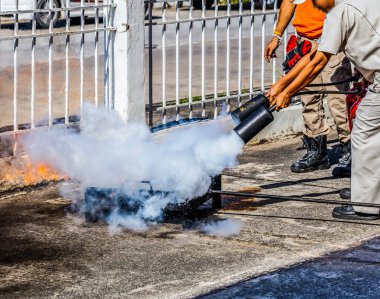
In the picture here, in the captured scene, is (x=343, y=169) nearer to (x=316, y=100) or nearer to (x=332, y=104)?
(x=332, y=104)

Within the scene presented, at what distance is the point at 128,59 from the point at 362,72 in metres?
2.42

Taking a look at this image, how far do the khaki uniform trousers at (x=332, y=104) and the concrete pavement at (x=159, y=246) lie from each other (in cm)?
69

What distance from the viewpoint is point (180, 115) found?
9.93 metres

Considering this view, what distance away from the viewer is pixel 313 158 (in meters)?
9.24

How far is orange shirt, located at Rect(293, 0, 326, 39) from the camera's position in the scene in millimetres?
8789

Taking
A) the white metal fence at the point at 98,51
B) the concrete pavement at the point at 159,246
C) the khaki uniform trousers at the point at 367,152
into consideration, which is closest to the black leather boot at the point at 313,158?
the concrete pavement at the point at 159,246

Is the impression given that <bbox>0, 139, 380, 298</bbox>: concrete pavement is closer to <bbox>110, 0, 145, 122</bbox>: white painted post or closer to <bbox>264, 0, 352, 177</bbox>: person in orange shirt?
<bbox>264, 0, 352, 177</bbox>: person in orange shirt

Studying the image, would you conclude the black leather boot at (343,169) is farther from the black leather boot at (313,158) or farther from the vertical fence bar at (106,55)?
the vertical fence bar at (106,55)

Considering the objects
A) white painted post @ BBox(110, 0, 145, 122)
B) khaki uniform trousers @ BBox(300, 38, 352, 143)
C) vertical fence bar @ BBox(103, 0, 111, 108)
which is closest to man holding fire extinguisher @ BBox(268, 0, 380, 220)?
khaki uniform trousers @ BBox(300, 38, 352, 143)

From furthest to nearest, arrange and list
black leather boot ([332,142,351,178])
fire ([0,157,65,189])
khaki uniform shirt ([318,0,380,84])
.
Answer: black leather boot ([332,142,351,178])
fire ([0,157,65,189])
khaki uniform shirt ([318,0,380,84])

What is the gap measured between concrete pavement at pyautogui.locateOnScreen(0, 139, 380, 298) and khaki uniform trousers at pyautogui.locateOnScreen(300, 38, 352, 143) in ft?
2.25

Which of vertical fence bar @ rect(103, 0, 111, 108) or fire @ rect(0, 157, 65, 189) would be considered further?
vertical fence bar @ rect(103, 0, 111, 108)

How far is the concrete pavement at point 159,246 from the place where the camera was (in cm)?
610

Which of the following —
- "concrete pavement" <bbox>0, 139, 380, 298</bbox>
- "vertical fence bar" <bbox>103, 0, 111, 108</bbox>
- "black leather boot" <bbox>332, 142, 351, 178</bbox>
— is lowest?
"concrete pavement" <bbox>0, 139, 380, 298</bbox>
